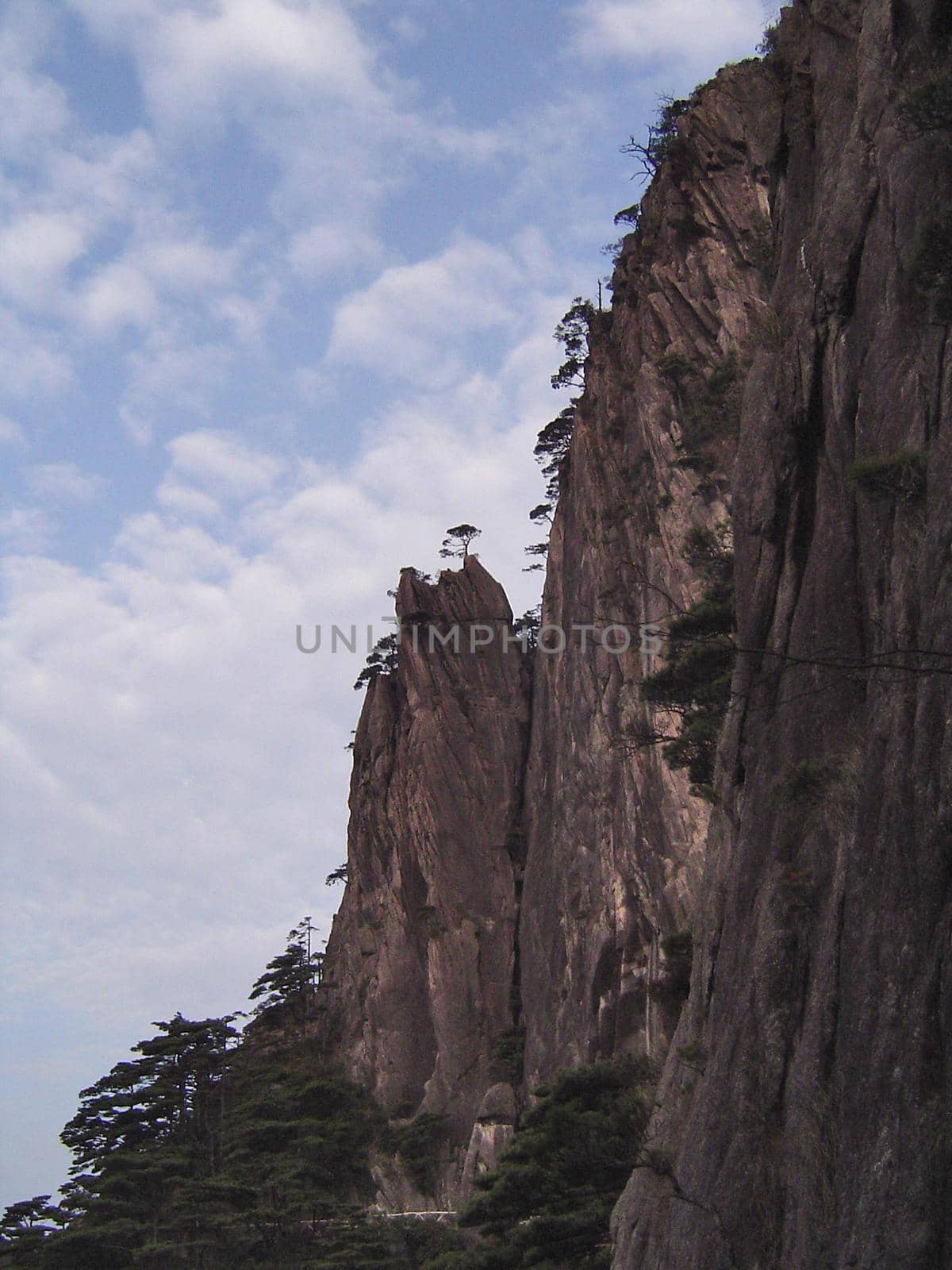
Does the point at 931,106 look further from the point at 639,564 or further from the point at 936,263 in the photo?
the point at 639,564

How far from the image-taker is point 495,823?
185ft

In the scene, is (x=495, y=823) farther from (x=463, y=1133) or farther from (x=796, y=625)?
(x=796, y=625)

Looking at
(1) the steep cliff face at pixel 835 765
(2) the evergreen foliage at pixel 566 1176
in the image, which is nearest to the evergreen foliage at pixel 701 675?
(1) the steep cliff face at pixel 835 765

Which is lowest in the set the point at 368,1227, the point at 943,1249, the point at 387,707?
the point at 368,1227

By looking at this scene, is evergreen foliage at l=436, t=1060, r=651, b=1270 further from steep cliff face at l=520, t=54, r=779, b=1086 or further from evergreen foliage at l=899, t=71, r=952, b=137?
evergreen foliage at l=899, t=71, r=952, b=137

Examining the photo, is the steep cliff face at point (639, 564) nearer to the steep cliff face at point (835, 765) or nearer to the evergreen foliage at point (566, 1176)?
the evergreen foliage at point (566, 1176)

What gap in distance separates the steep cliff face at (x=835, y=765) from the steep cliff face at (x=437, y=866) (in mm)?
35758

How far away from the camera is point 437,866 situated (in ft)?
185

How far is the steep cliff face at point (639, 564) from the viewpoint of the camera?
121 feet

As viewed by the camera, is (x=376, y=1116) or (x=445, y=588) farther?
(x=445, y=588)

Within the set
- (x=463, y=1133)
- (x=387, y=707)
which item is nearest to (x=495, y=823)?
(x=387, y=707)

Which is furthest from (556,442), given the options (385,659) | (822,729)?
(822,729)

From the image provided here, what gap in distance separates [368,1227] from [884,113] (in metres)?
38.4

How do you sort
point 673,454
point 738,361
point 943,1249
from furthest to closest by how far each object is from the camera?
point 673,454
point 738,361
point 943,1249
